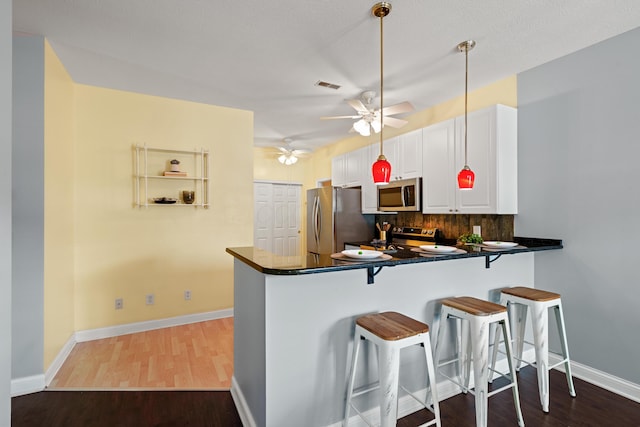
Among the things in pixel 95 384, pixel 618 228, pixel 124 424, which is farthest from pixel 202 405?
pixel 618 228

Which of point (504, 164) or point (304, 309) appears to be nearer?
point (304, 309)

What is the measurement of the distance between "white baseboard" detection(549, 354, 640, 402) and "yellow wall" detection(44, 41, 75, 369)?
13.4ft

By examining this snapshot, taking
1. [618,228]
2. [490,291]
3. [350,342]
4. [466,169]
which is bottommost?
[350,342]

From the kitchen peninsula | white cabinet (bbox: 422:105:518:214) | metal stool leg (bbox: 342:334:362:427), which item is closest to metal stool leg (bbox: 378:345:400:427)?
metal stool leg (bbox: 342:334:362:427)

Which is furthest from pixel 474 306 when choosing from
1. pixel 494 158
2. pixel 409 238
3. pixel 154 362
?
pixel 154 362

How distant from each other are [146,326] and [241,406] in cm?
194

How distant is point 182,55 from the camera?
2.54 m

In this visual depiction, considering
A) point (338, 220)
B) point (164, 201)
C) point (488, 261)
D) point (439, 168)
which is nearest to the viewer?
point (488, 261)

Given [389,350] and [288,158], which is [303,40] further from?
[288,158]

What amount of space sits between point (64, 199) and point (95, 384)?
1597 mm

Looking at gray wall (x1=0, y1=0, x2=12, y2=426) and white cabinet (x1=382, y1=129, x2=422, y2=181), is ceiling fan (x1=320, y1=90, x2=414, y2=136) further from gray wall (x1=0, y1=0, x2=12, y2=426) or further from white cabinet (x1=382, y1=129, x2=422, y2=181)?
gray wall (x1=0, y1=0, x2=12, y2=426)

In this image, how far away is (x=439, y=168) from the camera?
333 centimetres

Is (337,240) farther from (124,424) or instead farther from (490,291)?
(124,424)

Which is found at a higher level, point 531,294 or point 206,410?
point 531,294
